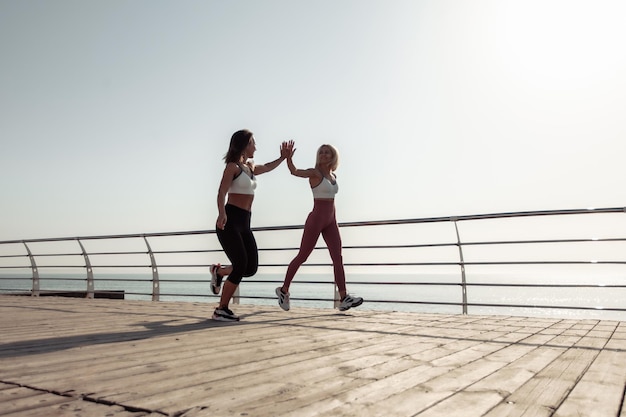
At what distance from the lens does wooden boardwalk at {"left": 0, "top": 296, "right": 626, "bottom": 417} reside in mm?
1737

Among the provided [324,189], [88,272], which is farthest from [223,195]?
[88,272]

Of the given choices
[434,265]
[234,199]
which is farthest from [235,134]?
[434,265]

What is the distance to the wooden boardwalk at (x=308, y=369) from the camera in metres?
1.74

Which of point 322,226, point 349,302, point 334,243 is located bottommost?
point 349,302

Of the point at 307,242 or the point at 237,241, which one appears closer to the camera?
the point at 237,241

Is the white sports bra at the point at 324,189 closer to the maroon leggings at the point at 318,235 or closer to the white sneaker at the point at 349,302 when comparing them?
the maroon leggings at the point at 318,235

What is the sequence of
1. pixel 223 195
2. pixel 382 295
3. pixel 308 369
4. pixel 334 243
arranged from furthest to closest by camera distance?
1. pixel 382 295
2. pixel 334 243
3. pixel 223 195
4. pixel 308 369

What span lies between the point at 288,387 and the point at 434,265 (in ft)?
14.0

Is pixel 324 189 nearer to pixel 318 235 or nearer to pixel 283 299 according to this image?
pixel 318 235

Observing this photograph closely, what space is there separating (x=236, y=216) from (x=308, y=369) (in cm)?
254

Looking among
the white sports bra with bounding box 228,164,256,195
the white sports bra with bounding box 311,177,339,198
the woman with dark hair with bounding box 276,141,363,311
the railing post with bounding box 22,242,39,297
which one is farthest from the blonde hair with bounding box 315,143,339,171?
the railing post with bounding box 22,242,39,297

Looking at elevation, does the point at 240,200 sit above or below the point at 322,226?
above

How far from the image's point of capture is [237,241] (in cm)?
468

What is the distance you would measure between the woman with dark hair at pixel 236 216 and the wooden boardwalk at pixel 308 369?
0.47 m
